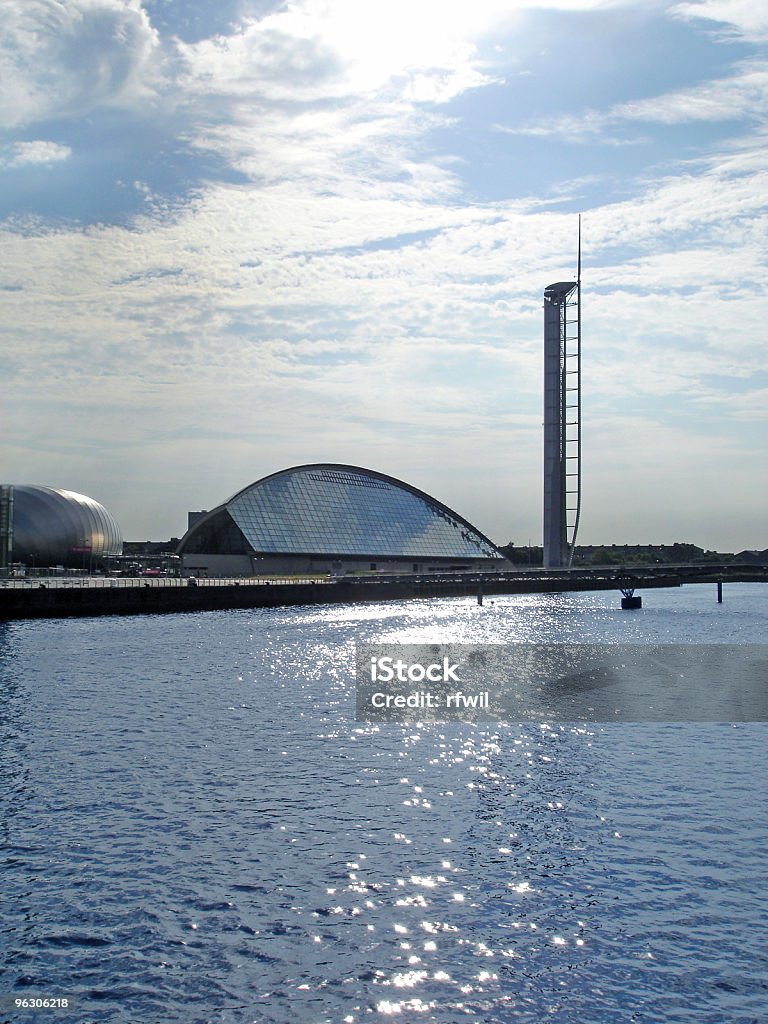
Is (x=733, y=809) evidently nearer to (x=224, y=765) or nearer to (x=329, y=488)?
(x=224, y=765)

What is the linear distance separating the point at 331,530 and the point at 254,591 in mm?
48589

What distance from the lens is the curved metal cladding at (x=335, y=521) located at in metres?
121

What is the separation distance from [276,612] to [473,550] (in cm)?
7937

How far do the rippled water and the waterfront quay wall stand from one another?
36899 millimetres

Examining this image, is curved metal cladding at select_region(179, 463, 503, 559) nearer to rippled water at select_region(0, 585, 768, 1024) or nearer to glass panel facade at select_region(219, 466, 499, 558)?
glass panel facade at select_region(219, 466, 499, 558)

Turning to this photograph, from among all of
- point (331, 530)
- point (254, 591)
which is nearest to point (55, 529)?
point (331, 530)

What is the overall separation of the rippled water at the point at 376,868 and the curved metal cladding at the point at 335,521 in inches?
3619

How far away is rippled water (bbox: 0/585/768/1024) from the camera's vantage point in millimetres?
11352

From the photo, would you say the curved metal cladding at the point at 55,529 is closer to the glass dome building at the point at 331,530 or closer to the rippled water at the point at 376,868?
the glass dome building at the point at 331,530

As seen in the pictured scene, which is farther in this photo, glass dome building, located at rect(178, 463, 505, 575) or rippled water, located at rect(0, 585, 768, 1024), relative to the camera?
glass dome building, located at rect(178, 463, 505, 575)

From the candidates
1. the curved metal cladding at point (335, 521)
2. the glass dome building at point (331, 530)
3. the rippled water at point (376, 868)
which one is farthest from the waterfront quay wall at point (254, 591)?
the rippled water at point (376, 868)

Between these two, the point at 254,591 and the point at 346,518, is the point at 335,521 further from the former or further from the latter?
the point at 254,591

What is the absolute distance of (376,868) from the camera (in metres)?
15.1

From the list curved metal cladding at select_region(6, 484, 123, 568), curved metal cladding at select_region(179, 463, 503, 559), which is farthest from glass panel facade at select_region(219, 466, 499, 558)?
curved metal cladding at select_region(6, 484, 123, 568)
